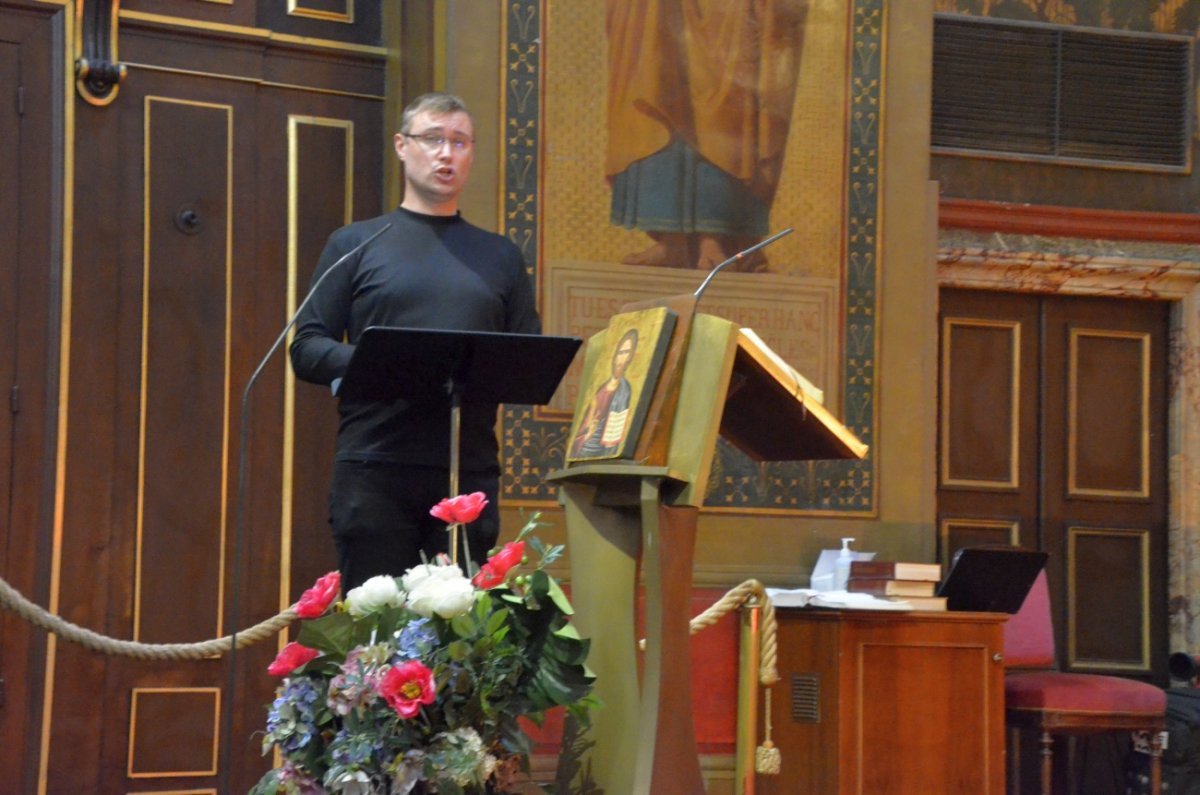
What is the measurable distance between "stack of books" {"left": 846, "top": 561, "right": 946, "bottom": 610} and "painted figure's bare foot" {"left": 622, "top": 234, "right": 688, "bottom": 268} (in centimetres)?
136

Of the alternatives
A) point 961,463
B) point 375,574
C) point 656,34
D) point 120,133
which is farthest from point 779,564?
point 120,133

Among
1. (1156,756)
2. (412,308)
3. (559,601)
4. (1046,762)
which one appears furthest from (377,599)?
(1156,756)

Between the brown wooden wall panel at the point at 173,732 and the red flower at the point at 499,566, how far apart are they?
2717 mm


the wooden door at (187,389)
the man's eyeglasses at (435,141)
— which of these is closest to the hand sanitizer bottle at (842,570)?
the wooden door at (187,389)

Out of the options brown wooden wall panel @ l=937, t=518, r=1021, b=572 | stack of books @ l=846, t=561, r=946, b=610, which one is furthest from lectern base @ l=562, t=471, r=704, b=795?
brown wooden wall panel @ l=937, t=518, r=1021, b=572

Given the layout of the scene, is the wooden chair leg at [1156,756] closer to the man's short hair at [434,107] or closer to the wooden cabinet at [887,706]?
the wooden cabinet at [887,706]

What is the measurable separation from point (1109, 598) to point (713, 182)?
2782mm

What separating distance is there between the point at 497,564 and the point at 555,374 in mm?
533

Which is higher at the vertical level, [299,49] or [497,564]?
[299,49]

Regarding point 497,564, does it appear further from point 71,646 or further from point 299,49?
point 299,49

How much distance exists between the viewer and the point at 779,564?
6.15 m

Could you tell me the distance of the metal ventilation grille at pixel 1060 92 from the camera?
24.3 feet

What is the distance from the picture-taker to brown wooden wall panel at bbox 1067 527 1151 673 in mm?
7336

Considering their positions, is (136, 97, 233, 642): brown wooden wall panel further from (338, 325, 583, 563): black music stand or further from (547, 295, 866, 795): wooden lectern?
(547, 295, 866, 795): wooden lectern
